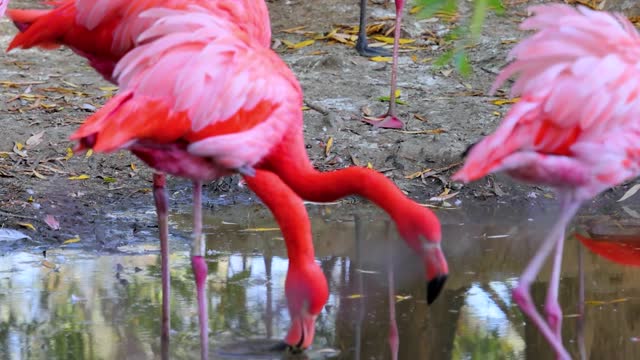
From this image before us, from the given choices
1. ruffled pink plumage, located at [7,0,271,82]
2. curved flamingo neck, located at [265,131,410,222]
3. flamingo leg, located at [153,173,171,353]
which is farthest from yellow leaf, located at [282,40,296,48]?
curved flamingo neck, located at [265,131,410,222]

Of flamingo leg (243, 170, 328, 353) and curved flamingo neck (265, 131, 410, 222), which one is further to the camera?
Result: flamingo leg (243, 170, 328, 353)

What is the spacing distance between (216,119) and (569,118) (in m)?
1.11

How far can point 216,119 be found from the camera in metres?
3.66

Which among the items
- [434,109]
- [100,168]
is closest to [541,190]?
[434,109]

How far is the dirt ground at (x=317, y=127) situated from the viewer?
562 centimetres

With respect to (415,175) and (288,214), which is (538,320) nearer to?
(288,214)

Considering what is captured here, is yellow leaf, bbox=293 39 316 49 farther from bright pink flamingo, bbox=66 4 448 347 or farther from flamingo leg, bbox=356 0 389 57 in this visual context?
bright pink flamingo, bbox=66 4 448 347

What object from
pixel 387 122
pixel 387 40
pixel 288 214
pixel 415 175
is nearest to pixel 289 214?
pixel 288 214

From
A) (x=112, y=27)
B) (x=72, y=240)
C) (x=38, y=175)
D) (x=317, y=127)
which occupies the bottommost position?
(x=72, y=240)

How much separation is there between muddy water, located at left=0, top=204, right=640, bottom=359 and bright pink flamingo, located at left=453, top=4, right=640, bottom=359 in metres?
0.41

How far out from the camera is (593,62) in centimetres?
366

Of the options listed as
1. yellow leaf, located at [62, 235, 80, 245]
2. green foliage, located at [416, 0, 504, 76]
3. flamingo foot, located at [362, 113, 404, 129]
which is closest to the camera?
green foliage, located at [416, 0, 504, 76]

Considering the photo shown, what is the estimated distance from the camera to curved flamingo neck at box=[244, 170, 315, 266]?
12.6 ft

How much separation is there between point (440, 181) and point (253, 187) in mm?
1992
